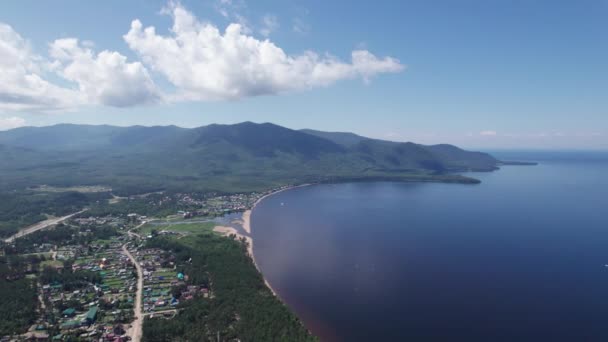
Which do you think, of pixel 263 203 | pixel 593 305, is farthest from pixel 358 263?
pixel 263 203

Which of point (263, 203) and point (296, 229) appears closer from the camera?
point (296, 229)

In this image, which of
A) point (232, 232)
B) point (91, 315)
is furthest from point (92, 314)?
point (232, 232)

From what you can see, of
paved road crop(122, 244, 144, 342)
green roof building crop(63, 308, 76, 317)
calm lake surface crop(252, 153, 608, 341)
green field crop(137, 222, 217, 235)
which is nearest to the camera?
paved road crop(122, 244, 144, 342)

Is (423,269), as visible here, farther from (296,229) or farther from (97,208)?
(97,208)

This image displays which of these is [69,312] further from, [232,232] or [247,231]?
[247,231]

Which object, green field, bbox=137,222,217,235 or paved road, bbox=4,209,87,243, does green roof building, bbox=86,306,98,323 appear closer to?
green field, bbox=137,222,217,235

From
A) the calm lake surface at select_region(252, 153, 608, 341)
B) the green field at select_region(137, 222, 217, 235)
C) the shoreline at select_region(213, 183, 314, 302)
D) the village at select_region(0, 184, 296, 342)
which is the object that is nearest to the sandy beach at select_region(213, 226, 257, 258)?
the shoreline at select_region(213, 183, 314, 302)

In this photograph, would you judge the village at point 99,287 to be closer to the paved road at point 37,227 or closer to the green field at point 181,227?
the green field at point 181,227

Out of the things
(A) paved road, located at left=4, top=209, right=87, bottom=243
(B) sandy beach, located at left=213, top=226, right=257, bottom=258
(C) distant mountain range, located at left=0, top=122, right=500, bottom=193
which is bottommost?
(A) paved road, located at left=4, top=209, right=87, bottom=243
